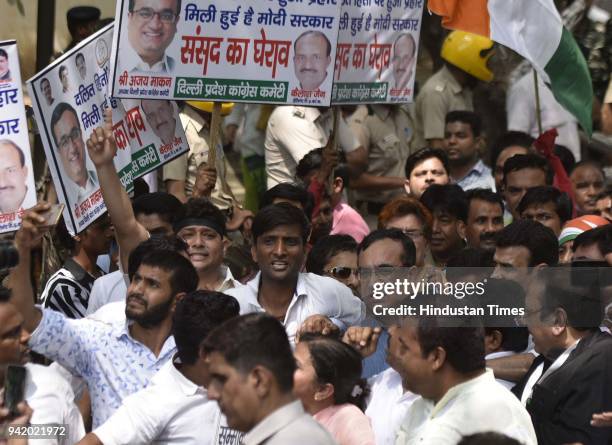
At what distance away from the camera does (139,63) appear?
32.6 ft

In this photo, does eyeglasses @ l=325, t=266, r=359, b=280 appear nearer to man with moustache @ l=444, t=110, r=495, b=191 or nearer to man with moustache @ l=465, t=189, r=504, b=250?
man with moustache @ l=465, t=189, r=504, b=250

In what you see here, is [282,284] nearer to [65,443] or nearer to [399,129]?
[65,443]

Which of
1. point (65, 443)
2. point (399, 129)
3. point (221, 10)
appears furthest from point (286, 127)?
point (65, 443)

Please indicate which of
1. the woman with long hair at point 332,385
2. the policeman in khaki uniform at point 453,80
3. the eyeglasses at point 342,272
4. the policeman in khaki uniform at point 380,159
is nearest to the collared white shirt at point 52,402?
the woman with long hair at point 332,385

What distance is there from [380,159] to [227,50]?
3473mm

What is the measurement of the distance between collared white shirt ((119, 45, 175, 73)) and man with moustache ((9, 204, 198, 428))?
1948 mm

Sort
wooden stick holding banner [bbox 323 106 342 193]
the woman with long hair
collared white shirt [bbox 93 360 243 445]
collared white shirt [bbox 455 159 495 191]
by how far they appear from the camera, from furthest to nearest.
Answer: collared white shirt [bbox 455 159 495 191]
wooden stick holding banner [bbox 323 106 342 193]
the woman with long hair
collared white shirt [bbox 93 360 243 445]

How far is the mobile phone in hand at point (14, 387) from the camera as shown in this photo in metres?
6.64

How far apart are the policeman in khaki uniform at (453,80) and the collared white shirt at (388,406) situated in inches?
247

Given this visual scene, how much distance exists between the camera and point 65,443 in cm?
736

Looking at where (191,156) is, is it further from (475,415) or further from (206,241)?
(475,415)

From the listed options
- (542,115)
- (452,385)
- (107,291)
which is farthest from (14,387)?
(542,115)

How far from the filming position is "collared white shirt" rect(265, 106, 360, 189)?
→ 1245 cm
